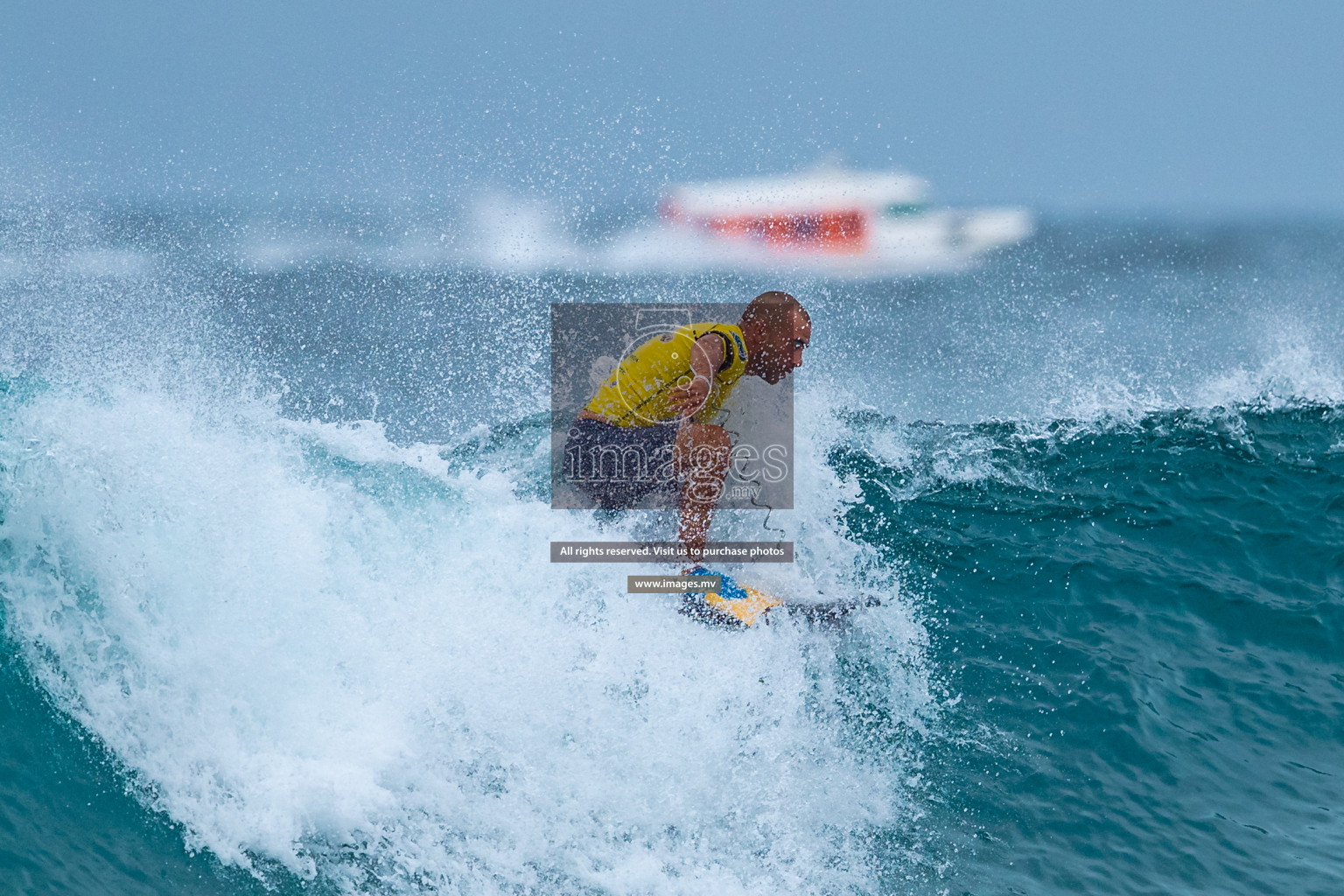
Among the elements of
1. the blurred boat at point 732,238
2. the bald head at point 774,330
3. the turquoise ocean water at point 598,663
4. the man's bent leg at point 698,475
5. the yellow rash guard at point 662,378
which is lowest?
the turquoise ocean water at point 598,663

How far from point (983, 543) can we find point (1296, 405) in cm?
386

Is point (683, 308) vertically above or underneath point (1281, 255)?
underneath

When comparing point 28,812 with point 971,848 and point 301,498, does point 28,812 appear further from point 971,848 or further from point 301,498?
point 971,848

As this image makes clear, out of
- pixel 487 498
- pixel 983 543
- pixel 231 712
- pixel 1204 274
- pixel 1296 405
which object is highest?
pixel 1204 274

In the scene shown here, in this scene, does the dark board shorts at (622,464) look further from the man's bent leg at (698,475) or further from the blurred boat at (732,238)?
the blurred boat at (732,238)

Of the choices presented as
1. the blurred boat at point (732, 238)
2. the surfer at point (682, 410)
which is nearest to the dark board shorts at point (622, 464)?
the surfer at point (682, 410)

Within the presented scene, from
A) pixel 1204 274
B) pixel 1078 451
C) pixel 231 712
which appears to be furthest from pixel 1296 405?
pixel 1204 274

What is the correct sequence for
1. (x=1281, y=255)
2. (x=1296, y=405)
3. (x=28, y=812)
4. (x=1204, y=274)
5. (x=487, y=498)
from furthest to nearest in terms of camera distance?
(x=1204, y=274) < (x=1281, y=255) < (x=1296, y=405) < (x=487, y=498) < (x=28, y=812)

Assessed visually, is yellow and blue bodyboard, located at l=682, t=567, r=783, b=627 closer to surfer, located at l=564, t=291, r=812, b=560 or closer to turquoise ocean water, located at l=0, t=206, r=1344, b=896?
turquoise ocean water, located at l=0, t=206, r=1344, b=896

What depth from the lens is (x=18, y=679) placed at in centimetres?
401

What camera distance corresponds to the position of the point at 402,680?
3865 mm

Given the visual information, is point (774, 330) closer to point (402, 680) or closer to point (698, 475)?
point (698, 475)

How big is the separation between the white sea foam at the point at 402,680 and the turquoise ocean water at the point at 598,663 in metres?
0.01

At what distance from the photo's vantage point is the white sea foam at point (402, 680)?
11.3ft
